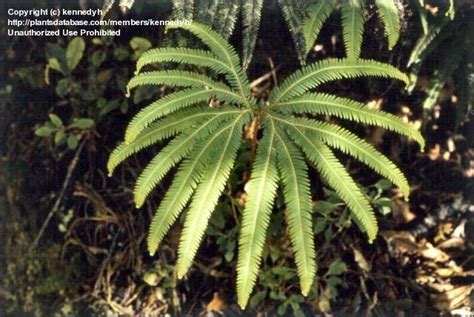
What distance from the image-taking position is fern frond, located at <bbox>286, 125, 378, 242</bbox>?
98.8 inches

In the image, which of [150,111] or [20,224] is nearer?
[150,111]

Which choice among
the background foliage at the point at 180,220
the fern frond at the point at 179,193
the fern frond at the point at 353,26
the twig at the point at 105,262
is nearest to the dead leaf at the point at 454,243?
the background foliage at the point at 180,220

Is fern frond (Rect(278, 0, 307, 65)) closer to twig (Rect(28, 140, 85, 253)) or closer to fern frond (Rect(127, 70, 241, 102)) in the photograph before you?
fern frond (Rect(127, 70, 241, 102))

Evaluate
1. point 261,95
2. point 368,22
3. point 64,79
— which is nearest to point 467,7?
point 368,22

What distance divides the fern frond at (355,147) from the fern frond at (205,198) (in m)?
0.31

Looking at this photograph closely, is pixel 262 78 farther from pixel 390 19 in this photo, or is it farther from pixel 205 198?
pixel 205 198

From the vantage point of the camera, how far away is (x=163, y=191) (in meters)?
3.53

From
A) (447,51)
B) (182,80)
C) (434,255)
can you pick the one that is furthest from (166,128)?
(434,255)

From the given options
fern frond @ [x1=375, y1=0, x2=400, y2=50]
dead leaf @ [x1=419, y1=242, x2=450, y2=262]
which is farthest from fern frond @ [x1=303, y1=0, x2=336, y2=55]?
dead leaf @ [x1=419, y1=242, x2=450, y2=262]

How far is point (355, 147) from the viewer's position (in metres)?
2.58

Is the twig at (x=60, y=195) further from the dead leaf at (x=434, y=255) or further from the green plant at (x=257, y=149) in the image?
the dead leaf at (x=434, y=255)

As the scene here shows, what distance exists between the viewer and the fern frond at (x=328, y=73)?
2645 mm

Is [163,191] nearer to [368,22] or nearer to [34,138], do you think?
[34,138]

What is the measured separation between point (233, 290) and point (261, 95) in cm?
112
